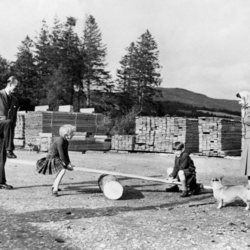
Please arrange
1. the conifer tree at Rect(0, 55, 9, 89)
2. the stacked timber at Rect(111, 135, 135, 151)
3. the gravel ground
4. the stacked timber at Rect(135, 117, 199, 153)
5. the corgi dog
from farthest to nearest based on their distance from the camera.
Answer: the conifer tree at Rect(0, 55, 9, 89) < the stacked timber at Rect(111, 135, 135, 151) < the stacked timber at Rect(135, 117, 199, 153) < the corgi dog < the gravel ground

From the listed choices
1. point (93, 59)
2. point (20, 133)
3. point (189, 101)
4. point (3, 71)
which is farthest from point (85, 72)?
point (20, 133)

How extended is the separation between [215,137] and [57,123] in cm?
816

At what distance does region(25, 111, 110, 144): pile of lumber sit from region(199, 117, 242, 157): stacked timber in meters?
6.76

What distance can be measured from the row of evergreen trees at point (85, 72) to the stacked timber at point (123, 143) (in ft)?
89.6

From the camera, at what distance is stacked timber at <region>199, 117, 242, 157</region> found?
712 inches

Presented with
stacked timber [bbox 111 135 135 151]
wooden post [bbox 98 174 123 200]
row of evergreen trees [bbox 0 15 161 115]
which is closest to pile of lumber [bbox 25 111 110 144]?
stacked timber [bbox 111 135 135 151]

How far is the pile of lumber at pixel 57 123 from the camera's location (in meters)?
21.4

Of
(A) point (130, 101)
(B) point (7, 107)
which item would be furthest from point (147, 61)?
(B) point (7, 107)

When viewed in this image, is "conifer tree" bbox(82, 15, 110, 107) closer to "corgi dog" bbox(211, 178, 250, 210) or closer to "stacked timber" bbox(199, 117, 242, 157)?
"stacked timber" bbox(199, 117, 242, 157)

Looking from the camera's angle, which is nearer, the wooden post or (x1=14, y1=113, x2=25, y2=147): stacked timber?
the wooden post

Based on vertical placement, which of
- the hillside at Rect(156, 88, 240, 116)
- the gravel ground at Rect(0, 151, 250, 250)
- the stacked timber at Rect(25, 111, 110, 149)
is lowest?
the gravel ground at Rect(0, 151, 250, 250)

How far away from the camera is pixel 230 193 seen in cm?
686

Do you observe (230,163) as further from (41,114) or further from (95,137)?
(41,114)

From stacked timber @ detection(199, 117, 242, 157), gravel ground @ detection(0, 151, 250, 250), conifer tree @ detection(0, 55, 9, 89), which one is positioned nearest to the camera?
gravel ground @ detection(0, 151, 250, 250)
